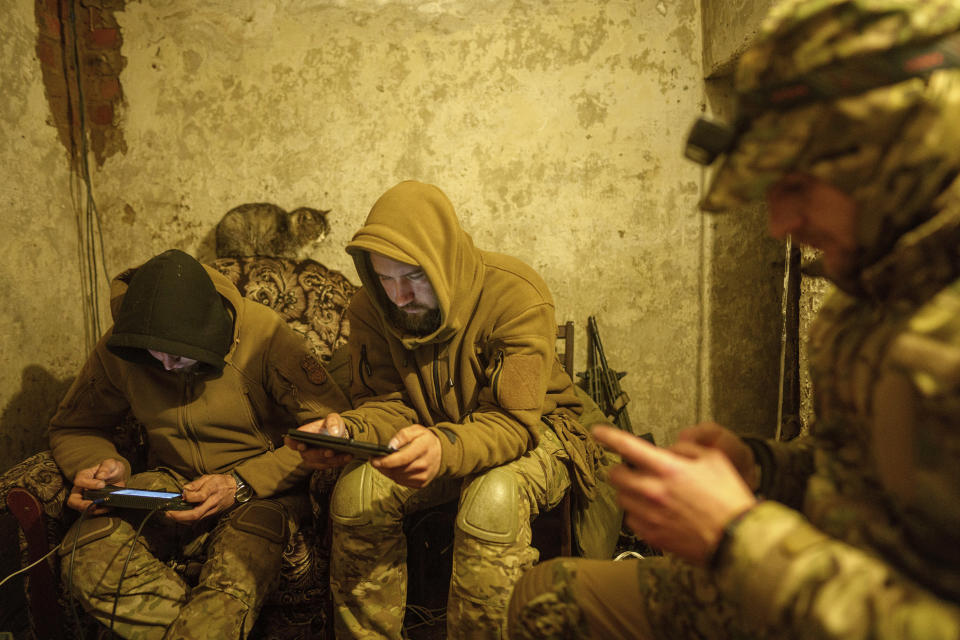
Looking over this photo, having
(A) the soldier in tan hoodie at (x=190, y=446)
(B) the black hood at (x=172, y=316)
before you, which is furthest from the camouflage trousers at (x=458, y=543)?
(B) the black hood at (x=172, y=316)

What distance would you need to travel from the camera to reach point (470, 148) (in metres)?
2.43

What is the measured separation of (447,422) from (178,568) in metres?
0.97

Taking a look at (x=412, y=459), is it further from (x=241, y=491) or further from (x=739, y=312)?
(x=739, y=312)

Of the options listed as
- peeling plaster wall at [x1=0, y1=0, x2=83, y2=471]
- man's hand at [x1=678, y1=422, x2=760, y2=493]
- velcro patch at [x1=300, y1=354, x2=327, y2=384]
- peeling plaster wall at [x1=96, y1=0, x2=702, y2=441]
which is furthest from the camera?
peeling plaster wall at [x1=96, y1=0, x2=702, y2=441]

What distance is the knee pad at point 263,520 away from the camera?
1491mm

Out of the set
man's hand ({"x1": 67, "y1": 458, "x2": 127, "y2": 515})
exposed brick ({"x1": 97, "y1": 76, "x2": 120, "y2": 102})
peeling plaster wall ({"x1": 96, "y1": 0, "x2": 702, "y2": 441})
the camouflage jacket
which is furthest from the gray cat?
the camouflage jacket

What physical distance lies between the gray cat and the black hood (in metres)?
0.78

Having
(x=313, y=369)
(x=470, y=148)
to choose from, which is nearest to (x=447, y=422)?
(x=313, y=369)

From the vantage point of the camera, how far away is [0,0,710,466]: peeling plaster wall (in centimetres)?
236

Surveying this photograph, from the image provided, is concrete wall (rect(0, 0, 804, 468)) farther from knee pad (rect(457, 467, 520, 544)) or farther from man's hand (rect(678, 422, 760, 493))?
man's hand (rect(678, 422, 760, 493))

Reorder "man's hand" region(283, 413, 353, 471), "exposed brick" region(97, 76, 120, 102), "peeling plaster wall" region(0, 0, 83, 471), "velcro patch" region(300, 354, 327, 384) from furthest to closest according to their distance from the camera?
"exposed brick" region(97, 76, 120, 102) < "peeling plaster wall" region(0, 0, 83, 471) < "velcro patch" region(300, 354, 327, 384) < "man's hand" region(283, 413, 353, 471)

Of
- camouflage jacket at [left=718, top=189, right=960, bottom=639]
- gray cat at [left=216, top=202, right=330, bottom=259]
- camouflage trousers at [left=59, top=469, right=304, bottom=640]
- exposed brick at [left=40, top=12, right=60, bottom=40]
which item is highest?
exposed brick at [left=40, top=12, right=60, bottom=40]

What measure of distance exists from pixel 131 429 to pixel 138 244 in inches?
43.1

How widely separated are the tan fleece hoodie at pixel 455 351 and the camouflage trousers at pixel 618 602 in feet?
1.41
